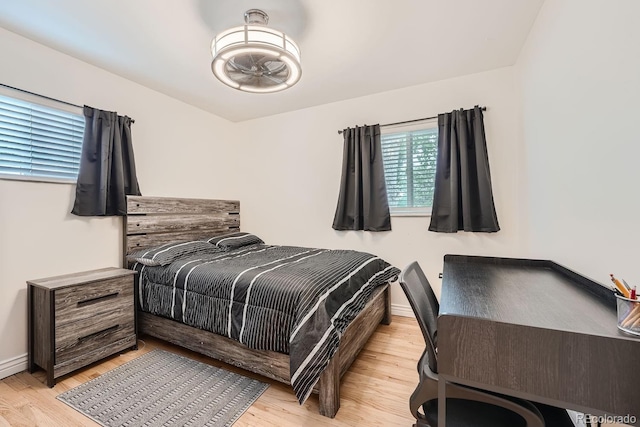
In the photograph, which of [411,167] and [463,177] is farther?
[411,167]

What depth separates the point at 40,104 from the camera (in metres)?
2.29

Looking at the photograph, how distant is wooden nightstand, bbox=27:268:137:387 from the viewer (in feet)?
6.41

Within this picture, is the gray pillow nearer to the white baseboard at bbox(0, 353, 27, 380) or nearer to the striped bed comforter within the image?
the striped bed comforter

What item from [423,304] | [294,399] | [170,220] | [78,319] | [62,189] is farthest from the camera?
[170,220]

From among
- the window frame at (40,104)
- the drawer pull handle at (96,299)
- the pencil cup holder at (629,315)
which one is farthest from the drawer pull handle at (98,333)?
the pencil cup holder at (629,315)

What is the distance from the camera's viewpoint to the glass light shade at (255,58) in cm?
170

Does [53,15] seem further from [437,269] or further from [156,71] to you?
[437,269]

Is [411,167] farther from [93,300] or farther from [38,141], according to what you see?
[38,141]

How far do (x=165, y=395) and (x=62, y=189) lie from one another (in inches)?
75.8

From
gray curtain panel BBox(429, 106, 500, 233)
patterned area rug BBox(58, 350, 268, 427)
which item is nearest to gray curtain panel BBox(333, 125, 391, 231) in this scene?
gray curtain panel BBox(429, 106, 500, 233)

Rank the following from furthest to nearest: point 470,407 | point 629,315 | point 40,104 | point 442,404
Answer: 1. point 40,104
2. point 470,407
3. point 442,404
4. point 629,315

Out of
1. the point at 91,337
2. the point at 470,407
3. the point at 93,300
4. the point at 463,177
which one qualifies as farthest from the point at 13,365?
the point at 463,177

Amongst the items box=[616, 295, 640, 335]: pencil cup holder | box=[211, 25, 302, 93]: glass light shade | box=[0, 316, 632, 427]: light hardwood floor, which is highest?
box=[211, 25, 302, 93]: glass light shade

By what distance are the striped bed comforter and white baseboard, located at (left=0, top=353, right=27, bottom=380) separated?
84 centimetres
